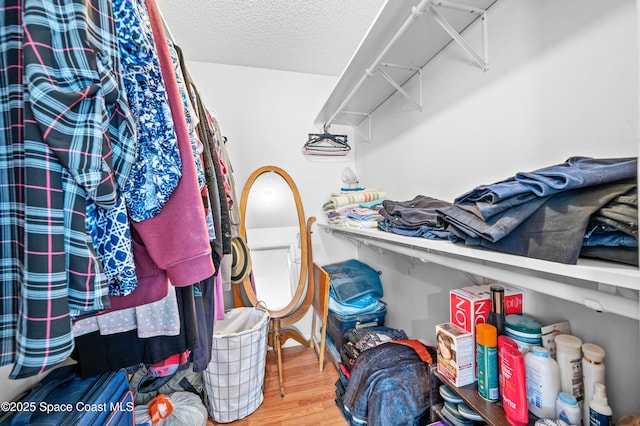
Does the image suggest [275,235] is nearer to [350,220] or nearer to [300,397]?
[350,220]

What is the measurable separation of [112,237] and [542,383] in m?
1.01

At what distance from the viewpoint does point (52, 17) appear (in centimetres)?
33

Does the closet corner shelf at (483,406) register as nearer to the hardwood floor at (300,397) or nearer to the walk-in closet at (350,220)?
the walk-in closet at (350,220)

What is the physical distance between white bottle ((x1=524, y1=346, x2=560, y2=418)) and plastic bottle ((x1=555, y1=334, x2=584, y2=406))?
0.04 feet

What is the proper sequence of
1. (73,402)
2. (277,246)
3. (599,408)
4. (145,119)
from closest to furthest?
(145,119) < (599,408) < (73,402) < (277,246)

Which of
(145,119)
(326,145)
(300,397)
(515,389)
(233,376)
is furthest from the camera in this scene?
(326,145)

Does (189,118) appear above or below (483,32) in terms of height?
below

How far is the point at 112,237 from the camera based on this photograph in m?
0.41

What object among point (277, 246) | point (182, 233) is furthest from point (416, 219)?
point (277, 246)

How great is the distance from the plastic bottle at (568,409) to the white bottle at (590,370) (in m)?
0.02

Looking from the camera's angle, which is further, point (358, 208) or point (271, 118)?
point (271, 118)

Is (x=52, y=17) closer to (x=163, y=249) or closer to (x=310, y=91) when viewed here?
(x=163, y=249)

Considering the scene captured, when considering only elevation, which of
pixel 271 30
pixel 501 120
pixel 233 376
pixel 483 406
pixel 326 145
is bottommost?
pixel 233 376

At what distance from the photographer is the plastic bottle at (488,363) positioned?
2.45 ft
